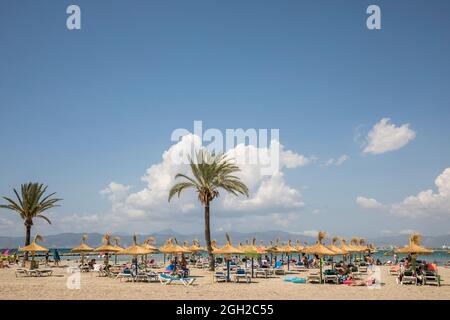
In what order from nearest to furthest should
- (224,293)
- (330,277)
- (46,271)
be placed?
1. (224,293)
2. (330,277)
3. (46,271)

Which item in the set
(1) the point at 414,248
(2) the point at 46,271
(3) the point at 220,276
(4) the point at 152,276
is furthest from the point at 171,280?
(1) the point at 414,248

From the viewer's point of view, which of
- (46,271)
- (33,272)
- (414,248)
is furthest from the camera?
(33,272)

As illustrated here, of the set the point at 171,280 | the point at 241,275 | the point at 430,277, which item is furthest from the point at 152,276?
the point at 430,277

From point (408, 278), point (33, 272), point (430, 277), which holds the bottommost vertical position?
point (33, 272)

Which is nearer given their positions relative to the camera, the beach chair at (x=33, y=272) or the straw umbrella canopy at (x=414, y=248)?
the straw umbrella canopy at (x=414, y=248)

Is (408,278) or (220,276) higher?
(408,278)

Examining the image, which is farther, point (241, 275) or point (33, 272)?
point (33, 272)

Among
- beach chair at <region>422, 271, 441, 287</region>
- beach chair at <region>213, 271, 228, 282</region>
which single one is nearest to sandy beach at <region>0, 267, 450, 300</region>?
beach chair at <region>422, 271, 441, 287</region>

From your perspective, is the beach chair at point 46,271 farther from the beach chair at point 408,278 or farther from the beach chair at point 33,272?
the beach chair at point 408,278

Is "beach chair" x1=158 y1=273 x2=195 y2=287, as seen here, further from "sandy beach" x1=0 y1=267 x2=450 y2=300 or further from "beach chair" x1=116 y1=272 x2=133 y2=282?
"beach chair" x1=116 y1=272 x2=133 y2=282

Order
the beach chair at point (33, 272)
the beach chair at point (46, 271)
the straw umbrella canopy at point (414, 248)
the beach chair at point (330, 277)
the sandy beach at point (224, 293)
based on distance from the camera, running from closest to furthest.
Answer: the sandy beach at point (224, 293) → the straw umbrella canopy at point (414, 248) → the beach chair at point (330, 277) → the beach chair at point (46, 271) → the beach chair at point (33, 272)

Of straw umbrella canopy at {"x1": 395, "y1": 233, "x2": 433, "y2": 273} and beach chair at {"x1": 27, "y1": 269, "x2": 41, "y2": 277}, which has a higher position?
straw umbrella canopy at {"x1": 395, "y1": 233, "x2": 433, "y2": 273}

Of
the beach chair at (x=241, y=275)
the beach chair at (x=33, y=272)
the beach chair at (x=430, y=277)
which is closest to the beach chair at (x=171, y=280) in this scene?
the beach chair at (x=241, y=275)

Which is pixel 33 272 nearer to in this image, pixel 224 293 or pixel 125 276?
pixel 125 276
